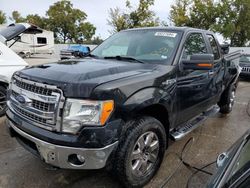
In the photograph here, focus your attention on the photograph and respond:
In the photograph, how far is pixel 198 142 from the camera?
3.85m

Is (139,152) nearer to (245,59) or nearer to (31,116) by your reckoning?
(31,116)

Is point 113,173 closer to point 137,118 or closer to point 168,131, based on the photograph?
point 137,118

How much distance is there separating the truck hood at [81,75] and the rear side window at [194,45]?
0.73 meters

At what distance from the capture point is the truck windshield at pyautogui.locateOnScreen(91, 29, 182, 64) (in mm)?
3062

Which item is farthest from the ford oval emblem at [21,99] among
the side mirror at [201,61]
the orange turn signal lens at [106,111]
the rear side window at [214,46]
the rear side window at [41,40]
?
the rear side window at [41,40]

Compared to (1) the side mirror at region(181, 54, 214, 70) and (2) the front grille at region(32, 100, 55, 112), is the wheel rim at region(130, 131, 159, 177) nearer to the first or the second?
(2) the front grille at region(32, 100, 55, 112)

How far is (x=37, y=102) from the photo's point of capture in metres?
2.20

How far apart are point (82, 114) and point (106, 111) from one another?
0.70ft

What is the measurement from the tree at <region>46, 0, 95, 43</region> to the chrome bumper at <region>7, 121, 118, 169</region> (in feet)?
158

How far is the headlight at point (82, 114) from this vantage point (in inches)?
78.5

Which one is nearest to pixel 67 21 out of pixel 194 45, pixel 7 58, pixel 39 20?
pixel 39 20

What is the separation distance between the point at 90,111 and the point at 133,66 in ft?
3.17

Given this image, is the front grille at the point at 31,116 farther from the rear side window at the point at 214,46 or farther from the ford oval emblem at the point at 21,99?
the rear side window at the point at 214,46

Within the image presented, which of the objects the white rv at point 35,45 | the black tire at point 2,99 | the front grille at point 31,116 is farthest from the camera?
the white rv at point 35,45
